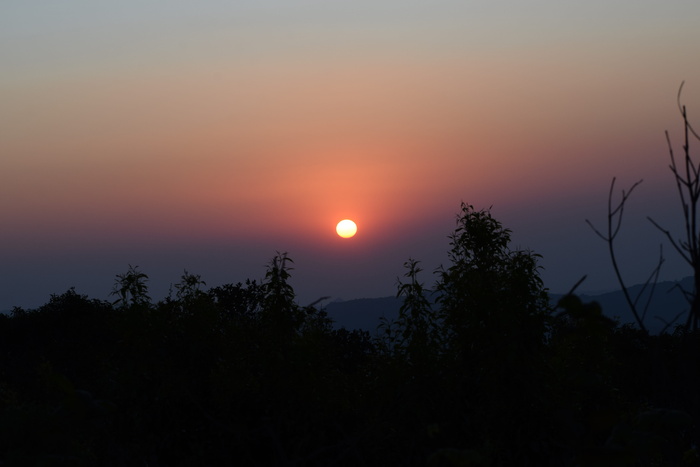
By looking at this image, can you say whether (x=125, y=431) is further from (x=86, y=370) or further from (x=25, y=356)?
(x=25, y=356)

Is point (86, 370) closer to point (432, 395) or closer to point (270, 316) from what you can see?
point (270, 316)

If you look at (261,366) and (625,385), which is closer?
(261,366)

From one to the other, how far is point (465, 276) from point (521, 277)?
103cm

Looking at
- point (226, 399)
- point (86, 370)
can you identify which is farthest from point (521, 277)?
point (86, 370)

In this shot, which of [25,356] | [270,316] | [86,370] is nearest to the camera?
[270,316]

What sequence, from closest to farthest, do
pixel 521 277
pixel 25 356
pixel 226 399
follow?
pixel 521 277 → pixel 226 399 → pixel 25 356

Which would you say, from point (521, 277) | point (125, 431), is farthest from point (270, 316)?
point (521, 277)

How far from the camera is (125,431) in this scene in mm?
17266

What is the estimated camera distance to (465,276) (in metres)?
14.6

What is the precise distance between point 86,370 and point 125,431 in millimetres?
24510

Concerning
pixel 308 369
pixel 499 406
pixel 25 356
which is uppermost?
pixel 25 356

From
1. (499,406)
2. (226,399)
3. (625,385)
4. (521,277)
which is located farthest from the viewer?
(625,385)

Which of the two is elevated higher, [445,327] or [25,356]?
[25,356]

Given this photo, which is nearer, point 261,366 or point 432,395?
point 432,395
